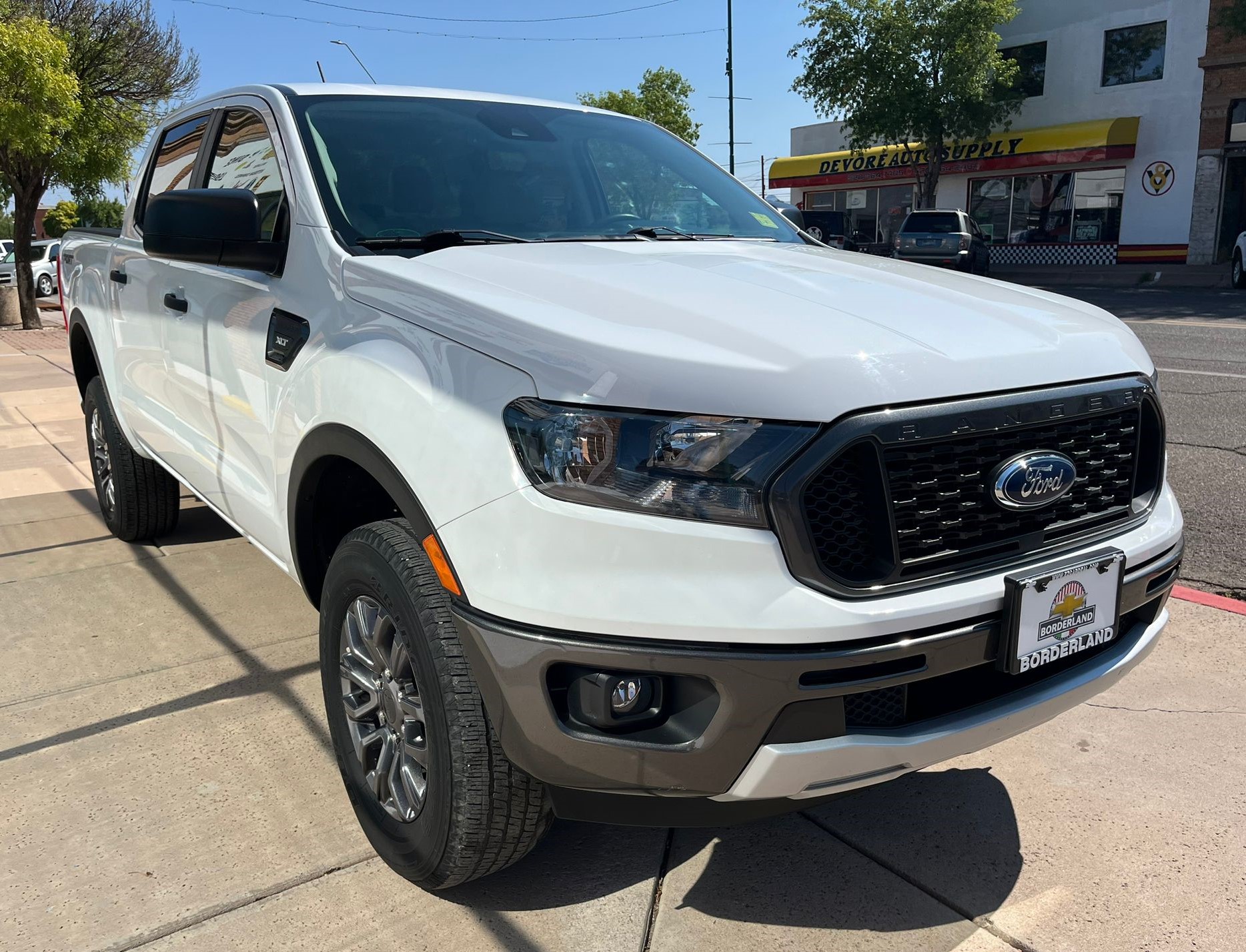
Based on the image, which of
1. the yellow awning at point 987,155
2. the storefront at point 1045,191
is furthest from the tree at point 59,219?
the storefront at point 1045,191

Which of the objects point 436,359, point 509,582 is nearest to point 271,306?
point 436,359

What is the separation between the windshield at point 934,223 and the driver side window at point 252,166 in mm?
21099

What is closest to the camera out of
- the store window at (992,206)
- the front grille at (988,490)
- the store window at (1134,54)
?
the front grille at (988,490)

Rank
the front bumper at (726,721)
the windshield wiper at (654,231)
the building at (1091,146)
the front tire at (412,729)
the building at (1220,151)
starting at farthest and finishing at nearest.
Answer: the building at (1091,146) < the building at (1220,151) < the windshield wiper at (654,231) < the front tire at (412,729) < the front bumper at (726,721)

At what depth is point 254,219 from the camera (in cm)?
271

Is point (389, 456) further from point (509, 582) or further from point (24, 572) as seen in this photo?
point (24, 572)

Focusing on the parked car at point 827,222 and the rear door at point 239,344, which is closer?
the rear door at point 239,344

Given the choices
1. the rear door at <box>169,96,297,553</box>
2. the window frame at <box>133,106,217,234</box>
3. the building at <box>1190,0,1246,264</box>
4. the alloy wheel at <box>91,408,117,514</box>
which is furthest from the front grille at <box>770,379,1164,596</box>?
the building at <box>1190,0,1246,264</box>

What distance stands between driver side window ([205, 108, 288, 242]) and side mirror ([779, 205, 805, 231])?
1.80 m

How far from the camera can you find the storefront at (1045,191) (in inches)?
1123

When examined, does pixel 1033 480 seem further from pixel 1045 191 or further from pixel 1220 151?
pixel 1045 191

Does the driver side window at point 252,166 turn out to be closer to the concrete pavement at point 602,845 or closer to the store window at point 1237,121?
the concrete pavement at point 602,845

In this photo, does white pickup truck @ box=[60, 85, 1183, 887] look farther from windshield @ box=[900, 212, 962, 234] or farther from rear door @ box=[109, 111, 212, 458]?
windshield @ box=[900, 212, 962, 234]

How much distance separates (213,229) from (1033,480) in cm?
210
